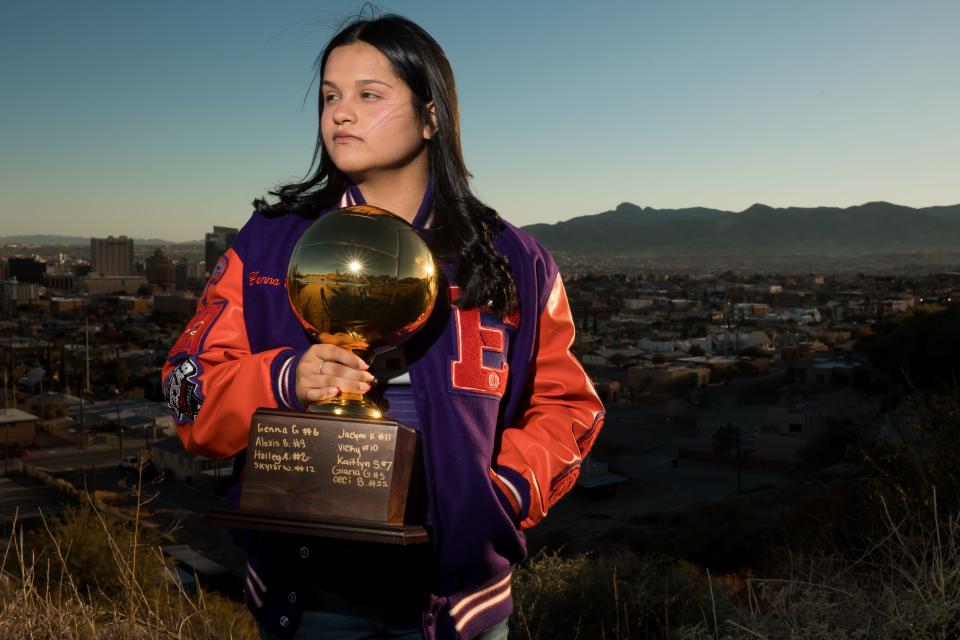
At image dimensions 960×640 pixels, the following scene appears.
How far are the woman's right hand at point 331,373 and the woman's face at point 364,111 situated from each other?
36 centimetres

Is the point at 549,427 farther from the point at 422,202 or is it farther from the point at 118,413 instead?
the point at 118,413

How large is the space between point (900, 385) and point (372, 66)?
26.5m

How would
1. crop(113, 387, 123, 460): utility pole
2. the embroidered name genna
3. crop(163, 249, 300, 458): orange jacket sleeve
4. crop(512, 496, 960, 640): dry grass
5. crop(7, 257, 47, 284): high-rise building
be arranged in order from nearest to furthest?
crop(163, 249, 300, 458): orange jacket sleeve, the embroidered name genna, crop(512, 496, 960, 640): dry grass, crop(113, 387, 123, 460): utility pole, crop(7, 257, 47, 284): high-rise building

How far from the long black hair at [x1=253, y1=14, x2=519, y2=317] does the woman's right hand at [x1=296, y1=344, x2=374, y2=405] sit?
0.25 meters

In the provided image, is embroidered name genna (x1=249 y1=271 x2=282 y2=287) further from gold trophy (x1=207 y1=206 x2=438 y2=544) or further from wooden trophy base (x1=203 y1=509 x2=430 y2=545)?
wooden trophy base (x1=203 y1=509 x2=430 y2=545)

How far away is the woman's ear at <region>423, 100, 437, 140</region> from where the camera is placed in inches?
59.6

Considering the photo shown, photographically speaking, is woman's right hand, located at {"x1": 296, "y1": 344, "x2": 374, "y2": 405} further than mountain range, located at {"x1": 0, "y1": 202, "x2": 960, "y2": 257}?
→ No

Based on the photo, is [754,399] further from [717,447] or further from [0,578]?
[0,578]

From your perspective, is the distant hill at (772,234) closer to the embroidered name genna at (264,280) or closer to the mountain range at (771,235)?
the mountain range at (771,235)

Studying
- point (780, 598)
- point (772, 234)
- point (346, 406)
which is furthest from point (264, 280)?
point (772, 234)

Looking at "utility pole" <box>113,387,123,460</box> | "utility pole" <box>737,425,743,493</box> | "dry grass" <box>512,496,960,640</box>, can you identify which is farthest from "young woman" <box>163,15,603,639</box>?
"utility pole" <box>113,387,123,460</box>

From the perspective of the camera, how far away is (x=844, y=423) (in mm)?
21719

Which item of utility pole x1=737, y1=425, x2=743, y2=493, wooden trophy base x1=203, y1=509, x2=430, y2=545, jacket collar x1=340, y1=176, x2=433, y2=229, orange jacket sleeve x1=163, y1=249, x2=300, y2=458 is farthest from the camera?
utility pole x1=737, y1=425, x2=743, y2=493

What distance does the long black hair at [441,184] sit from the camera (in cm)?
145
